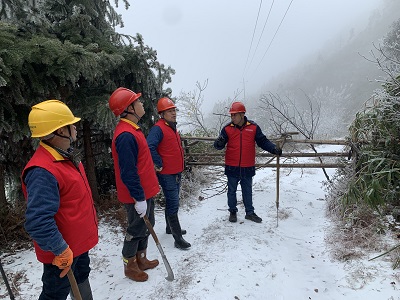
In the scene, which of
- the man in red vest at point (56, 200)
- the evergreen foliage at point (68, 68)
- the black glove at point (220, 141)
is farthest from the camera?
the black glove at point (220, 141)

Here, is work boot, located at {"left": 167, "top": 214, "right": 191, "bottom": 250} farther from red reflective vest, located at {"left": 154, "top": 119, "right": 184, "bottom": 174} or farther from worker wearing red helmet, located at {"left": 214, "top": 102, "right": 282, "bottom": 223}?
worker wearing red helmet, located at {"left": 214, "top": 102, "right": 282, "bottom": 223}

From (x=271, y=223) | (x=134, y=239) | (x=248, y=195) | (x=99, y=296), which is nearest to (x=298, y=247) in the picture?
(x=271, y=223)

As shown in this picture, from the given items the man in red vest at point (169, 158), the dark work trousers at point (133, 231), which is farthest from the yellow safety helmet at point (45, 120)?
the man in red vest at point (169, 158)

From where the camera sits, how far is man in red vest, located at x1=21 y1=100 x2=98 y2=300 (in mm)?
1962

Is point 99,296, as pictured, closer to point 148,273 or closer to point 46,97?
point 148,273

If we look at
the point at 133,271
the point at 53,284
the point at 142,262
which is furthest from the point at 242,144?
the point at 53,284

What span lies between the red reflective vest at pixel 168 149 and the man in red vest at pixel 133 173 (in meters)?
0.69

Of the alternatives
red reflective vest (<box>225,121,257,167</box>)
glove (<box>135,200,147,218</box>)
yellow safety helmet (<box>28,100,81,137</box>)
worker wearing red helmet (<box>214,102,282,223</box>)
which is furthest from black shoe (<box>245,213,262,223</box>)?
yellow safety helmet (<box>28,100,81,137</box>)

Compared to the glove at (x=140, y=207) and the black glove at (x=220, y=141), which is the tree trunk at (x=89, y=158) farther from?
the glove at (x=140, y=207)

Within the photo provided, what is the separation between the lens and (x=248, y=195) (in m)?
5.04

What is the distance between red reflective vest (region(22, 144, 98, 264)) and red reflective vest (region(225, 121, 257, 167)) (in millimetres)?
2904

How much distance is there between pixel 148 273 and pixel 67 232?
5.38ft

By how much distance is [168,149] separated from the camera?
4.11 m

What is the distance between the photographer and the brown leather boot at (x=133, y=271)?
Answer: 337cm
